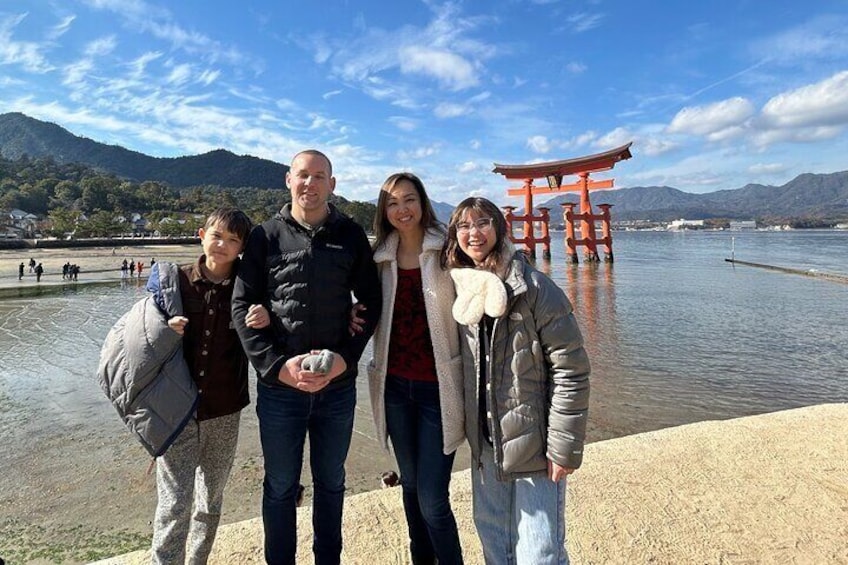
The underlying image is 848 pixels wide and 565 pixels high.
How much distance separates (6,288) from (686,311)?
2441 cm

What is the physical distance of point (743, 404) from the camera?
18.8 ft

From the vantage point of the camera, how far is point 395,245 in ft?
6.56

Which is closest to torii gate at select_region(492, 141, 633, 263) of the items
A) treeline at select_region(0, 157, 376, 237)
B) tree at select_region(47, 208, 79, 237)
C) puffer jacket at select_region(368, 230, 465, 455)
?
puffer jacket at select_region(368, 230, 465, 455)

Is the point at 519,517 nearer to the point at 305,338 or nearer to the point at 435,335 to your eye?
the point at 435,335

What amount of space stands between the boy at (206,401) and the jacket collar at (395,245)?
0.55 metres

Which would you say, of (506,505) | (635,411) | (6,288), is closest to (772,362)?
(635,411)

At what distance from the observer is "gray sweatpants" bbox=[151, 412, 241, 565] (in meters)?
1.78

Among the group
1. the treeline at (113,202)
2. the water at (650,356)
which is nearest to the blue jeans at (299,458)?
the water at (650,356)

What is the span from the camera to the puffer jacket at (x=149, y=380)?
5.64ft

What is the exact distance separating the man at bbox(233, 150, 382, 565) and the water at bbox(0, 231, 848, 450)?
301cm

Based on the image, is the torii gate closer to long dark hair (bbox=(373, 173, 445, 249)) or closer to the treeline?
long dark hair (bbox=(373, 173, 445, 249))

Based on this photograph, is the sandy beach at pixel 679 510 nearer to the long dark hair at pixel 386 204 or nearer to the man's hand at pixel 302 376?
the man's hand at pixel 302 376

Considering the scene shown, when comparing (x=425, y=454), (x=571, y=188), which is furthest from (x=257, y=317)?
(x=571, y=188)

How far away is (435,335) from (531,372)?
426 mm
